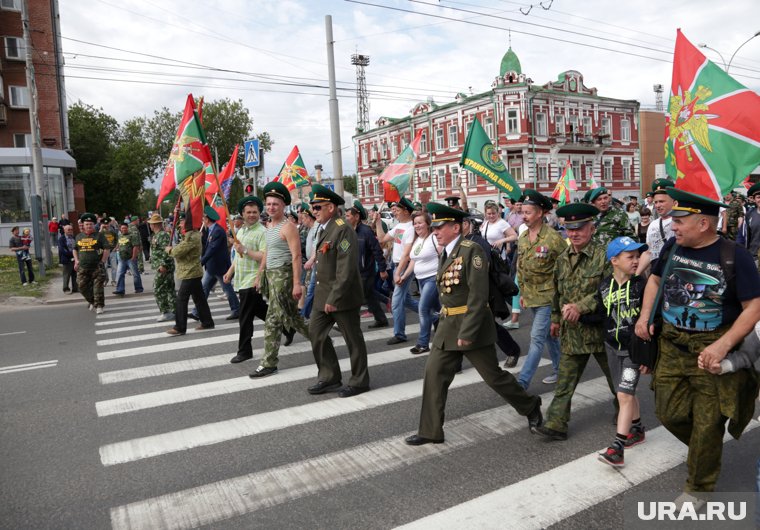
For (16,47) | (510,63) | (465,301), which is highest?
(510,63)

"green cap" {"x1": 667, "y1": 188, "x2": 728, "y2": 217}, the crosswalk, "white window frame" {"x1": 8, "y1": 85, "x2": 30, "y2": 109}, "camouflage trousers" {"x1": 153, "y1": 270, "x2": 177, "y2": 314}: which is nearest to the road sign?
"camouflage trousers" {"x1": 153, "y1": 270, "x2": 177, "y2": 314}

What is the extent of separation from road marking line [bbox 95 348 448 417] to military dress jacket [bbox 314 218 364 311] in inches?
45.8

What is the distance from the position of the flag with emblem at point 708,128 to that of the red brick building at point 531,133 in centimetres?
3783

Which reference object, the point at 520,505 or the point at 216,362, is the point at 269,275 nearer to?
the point at 216,362

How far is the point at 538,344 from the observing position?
5.46m

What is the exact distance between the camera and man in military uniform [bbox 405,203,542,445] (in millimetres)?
4297

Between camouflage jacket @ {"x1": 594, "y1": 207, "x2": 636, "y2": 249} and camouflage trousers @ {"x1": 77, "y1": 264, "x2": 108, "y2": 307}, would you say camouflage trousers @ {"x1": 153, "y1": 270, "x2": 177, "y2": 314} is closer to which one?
camouflage trousers @ {"x1": 77, "y1": 264, "x2": 108, "y2": 307}

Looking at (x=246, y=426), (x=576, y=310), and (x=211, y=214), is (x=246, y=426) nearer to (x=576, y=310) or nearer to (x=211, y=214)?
(x=576, y=310)

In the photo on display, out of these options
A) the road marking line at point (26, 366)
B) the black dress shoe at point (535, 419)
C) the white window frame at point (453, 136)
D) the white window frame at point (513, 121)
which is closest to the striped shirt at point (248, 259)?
the road marking line at point (26, 366)

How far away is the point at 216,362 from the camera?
7148mm

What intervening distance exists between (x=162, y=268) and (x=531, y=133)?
40.8 m

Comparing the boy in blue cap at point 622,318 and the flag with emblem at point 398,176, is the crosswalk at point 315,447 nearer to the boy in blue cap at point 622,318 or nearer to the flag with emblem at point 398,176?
the boy in blue cap at point 622,318

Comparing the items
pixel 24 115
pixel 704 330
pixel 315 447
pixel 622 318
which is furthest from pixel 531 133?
pixel 704 330

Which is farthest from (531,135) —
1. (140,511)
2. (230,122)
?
(140,511)
